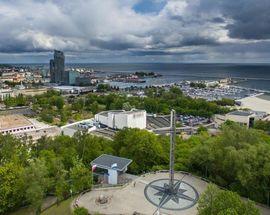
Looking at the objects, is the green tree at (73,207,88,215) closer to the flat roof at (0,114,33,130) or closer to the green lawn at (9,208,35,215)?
the green lawn at (9,208,35,215)

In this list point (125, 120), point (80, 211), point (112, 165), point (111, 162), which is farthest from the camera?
point (125, 120)

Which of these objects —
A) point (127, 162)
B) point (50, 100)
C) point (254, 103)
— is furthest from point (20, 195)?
point (254, 103)

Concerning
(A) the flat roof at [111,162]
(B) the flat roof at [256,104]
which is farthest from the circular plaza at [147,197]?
(B) the flat roof at [256,104]

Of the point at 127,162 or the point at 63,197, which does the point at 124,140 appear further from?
the point at 63,197

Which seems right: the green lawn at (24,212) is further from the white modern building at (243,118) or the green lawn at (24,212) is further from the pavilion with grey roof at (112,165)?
the white modern building at (243,118)

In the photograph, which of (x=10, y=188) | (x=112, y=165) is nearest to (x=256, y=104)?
(x=112, y=165)

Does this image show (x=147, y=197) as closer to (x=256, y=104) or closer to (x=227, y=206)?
(x=227, y=206)
